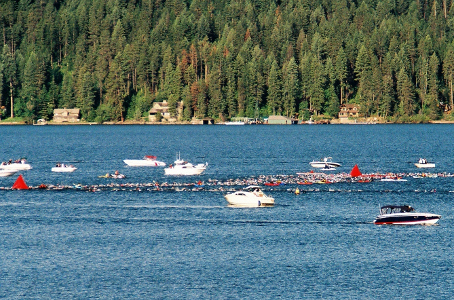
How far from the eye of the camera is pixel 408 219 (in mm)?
70938

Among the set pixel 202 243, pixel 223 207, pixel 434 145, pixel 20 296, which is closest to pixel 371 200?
pixel 223 207

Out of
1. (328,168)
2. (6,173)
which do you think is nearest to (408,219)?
(328,168)

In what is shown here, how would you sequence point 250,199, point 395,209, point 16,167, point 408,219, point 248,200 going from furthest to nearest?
point 16,167, point 248,200, point 250,199, point 395,209, point 408,219

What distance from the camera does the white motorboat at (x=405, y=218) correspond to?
7044cm

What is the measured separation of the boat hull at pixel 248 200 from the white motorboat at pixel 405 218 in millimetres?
14474

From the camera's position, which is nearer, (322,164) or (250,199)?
(250,199)

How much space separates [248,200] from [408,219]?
Result: 62.9 feet

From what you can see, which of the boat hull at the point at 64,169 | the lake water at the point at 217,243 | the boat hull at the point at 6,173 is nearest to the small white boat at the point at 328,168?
the lake water at the point at 217,243

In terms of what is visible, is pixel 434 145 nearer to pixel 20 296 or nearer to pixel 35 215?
pixel 35 215

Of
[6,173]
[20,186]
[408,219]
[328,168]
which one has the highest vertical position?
[328,168]

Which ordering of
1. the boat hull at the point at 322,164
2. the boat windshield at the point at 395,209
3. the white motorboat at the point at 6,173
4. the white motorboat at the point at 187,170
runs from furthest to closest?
the boat hull at the point at 322,164 < the white motorboat at the point at 6,173 < the white motorboat at the point at 187,170 < the boat windshield at the point at 395,209

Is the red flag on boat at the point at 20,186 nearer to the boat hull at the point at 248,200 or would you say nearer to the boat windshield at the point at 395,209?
the boat hull at the point at 248,200

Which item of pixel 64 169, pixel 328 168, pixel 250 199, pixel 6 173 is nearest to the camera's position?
pixel 250 199

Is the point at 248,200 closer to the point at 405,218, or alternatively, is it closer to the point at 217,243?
the point at 405,218
